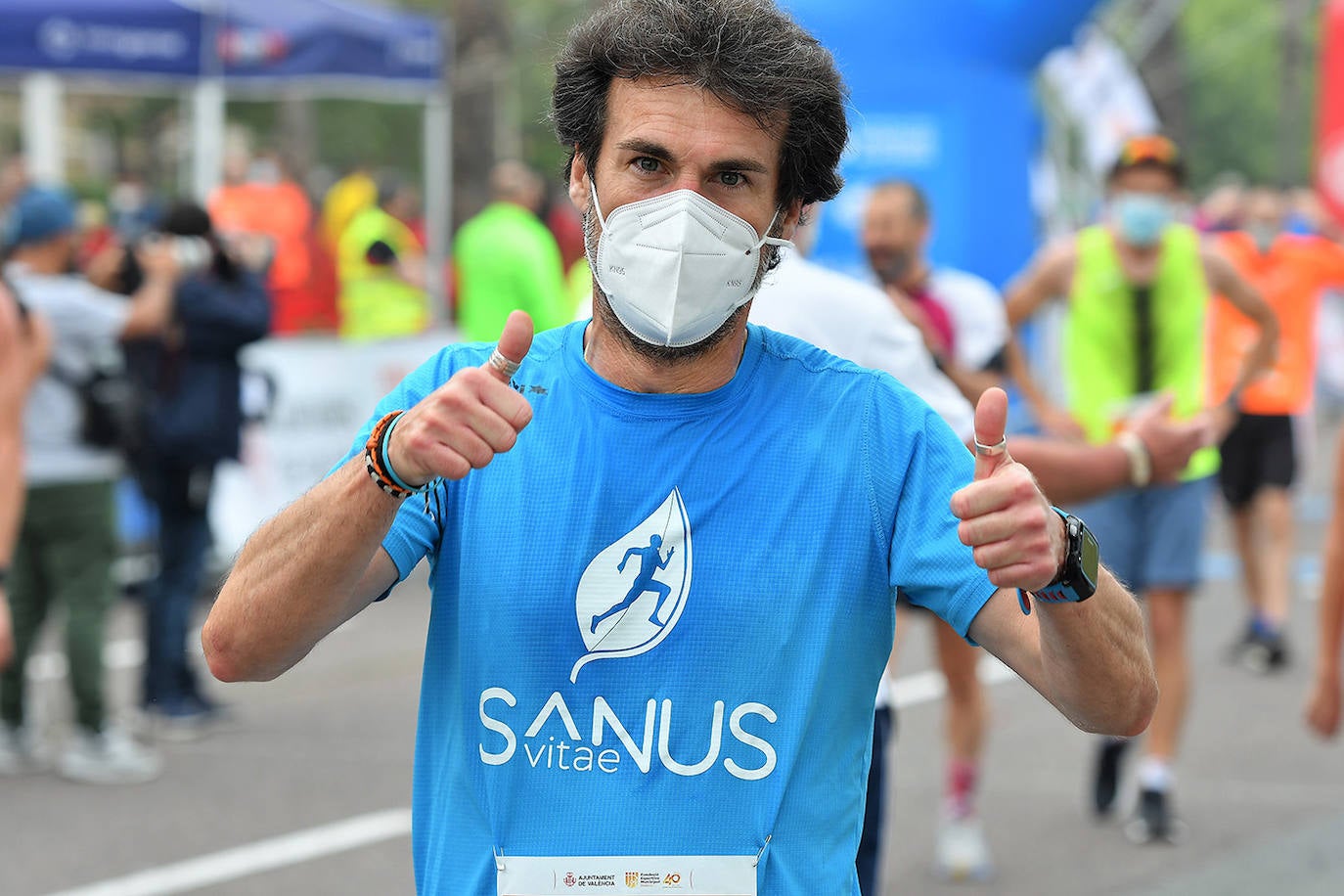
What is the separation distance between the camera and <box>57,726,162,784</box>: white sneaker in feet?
21.3

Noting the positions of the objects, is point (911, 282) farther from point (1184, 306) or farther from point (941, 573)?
point (941, 573)

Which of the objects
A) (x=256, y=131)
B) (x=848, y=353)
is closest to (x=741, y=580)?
(x=848, y=353)

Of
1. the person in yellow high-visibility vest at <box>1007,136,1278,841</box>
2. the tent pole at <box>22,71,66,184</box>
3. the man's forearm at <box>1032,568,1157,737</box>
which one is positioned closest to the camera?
the man's forearm at <box>1032,568,1157,737</box>

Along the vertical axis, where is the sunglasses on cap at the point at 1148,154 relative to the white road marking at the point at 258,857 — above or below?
above

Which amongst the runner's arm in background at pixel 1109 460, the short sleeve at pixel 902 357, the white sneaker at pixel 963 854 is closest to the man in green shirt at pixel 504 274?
the white sneaker at pixel 963 854

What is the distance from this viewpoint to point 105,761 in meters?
6.52

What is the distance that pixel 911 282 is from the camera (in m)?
5.82

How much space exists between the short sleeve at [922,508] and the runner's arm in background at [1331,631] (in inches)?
87.4

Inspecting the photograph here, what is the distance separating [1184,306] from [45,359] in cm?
396

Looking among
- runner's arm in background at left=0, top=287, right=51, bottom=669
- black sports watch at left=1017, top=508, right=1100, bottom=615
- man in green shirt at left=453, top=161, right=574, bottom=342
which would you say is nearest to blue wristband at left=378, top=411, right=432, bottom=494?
black sports watch at left=1017, top=508, right=1100, bottom=615

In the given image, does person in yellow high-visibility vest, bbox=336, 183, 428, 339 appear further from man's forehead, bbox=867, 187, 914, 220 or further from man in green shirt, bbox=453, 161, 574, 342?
man's forehead, bbox=867, 187, 914, 220

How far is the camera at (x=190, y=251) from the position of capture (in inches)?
289

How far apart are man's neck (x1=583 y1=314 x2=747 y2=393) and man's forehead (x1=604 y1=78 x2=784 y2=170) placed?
24 cm

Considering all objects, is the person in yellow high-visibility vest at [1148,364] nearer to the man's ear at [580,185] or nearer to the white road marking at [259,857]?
the white road marking at [259,857]
